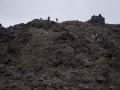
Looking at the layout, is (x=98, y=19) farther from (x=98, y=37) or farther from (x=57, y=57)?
(x=57, y=57)

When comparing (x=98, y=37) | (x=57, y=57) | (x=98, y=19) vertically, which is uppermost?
(x=98, y=19)

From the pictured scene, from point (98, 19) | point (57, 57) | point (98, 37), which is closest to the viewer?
point (57, 57)

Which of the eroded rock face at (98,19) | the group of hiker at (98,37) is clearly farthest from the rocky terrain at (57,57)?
the eroded rock face at (98,19)

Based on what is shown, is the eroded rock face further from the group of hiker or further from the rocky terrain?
the group of hiker

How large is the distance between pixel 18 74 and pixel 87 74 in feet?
19.6

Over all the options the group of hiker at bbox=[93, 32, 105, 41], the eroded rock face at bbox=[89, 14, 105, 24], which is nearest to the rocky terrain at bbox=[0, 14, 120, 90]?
the group of hiker at bbox=[93, 32, 105, 41]

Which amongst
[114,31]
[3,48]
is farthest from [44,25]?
[114,31]

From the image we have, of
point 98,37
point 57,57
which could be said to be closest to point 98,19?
point 98,37

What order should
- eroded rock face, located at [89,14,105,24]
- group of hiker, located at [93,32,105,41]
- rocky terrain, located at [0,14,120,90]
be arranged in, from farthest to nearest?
eroded rock face, located at [89,14,105,24] < group of hiker, located at [93,32,105,41] < rocky terrain, located at [0,14,120,90]

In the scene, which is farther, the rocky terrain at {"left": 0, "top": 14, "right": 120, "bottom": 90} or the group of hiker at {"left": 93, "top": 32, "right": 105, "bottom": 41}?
the group of hiker at {"left": 93, "top": 32, "right": 105, "bottom": 41}

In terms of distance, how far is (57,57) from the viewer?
83.6 ft

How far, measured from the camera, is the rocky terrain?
66.9 ft

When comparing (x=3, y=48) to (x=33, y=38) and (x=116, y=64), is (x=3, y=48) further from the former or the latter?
(x=116, y=64)

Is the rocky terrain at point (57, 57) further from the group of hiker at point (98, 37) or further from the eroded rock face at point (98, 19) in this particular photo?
the eroded rock face at point (98, 19)
